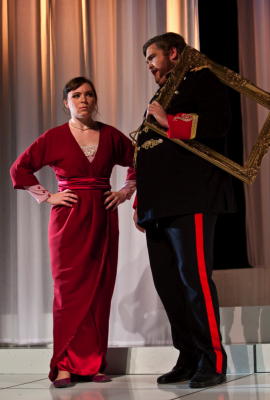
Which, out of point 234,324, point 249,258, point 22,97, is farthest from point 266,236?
point 22,97

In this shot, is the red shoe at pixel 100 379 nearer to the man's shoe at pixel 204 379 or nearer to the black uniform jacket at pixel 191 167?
the man's shoe at pixel 204 379

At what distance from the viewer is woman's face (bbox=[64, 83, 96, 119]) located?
3.25m

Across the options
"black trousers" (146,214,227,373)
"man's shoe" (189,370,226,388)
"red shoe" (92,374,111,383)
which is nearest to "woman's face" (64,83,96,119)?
"black trousers" (146,214,227,373)

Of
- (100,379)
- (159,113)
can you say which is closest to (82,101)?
(159,113)

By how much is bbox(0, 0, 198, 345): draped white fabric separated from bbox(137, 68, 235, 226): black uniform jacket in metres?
Answer: 0.82

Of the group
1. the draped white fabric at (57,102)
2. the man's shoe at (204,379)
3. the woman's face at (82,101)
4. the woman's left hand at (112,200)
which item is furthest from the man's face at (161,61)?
the man's shoe at (204,379)

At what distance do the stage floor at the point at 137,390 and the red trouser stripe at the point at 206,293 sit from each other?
12cm

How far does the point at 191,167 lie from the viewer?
281cm

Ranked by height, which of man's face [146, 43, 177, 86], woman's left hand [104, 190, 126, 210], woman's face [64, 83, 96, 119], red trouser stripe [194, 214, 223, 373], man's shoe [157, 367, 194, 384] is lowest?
man's shoe [157, 367, 194, 384]

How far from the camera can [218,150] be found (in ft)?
9.49

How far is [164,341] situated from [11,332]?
818 millimetres

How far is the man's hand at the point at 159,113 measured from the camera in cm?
280

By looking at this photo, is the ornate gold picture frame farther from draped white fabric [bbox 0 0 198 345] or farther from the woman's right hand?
draped white fabric [bbox 0 0 198 345]

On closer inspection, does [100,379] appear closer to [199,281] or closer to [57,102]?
[199,281]
